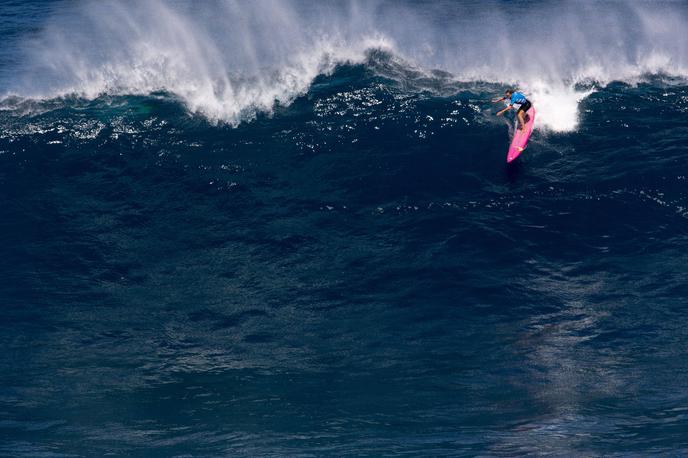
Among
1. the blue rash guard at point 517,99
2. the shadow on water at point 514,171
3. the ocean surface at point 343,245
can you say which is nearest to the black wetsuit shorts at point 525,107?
the blue rash guard at point 517,99

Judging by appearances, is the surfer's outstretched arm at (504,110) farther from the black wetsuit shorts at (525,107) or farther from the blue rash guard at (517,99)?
the black wetsuit shorts at (525,107)

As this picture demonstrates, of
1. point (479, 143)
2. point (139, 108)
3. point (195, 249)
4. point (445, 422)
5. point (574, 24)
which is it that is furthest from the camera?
point (574, 24)

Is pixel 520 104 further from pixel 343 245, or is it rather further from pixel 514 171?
pixel 343 245

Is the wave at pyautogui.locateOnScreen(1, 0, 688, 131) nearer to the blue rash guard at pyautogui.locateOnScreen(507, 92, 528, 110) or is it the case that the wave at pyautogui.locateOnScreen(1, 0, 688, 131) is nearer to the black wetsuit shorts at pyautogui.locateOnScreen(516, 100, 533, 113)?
the black wetsuit shorts at pyautogui.locateOnScreen(516, 100, 533, 113)

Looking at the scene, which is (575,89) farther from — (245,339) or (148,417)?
(148,417)

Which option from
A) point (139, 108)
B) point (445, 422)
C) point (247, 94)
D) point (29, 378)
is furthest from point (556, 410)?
point (139, 108)

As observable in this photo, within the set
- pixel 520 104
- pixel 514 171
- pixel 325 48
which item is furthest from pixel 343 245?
pixel 325 48
